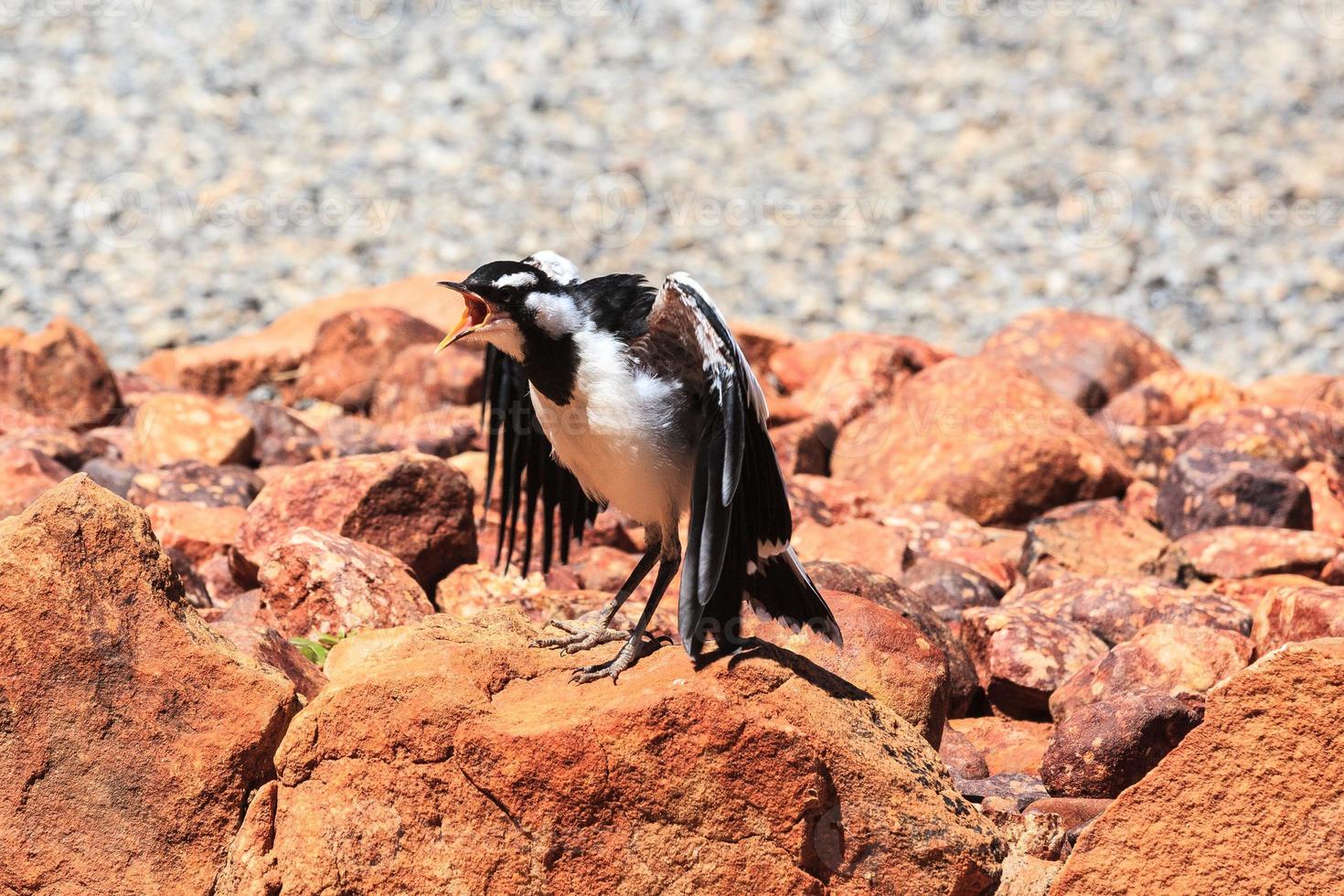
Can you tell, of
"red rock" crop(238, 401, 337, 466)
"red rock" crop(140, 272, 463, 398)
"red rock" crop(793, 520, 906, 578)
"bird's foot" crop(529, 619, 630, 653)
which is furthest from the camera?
"red rock" crop(140, 272, 463, 398)

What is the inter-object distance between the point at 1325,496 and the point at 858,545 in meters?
3.26

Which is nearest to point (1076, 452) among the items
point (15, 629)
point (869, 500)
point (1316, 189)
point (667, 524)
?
point (869, 500)

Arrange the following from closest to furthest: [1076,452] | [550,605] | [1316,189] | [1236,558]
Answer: [550,605], [1236,558], [1076,452], [1316,189]

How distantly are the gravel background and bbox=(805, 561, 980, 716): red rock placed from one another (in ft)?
31.6

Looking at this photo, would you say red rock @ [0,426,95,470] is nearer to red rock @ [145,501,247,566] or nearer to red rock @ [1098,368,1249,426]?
red rock @ [145,501,247,566]

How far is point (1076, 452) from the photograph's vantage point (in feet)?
32.8

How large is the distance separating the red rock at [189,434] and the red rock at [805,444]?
3.52 m

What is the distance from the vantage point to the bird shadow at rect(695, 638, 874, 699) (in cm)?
469

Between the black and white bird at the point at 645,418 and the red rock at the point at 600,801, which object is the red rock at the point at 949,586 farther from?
the red rock at the point at 600,801

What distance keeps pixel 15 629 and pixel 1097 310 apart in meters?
13.9

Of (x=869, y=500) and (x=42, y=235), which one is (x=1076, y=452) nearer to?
(x=869, y=500)

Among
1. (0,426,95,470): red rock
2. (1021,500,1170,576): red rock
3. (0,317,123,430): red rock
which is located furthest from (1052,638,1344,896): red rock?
(0,317,123,430): red rock

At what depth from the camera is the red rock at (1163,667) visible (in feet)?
20.3

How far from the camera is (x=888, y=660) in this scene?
18.4 ft
